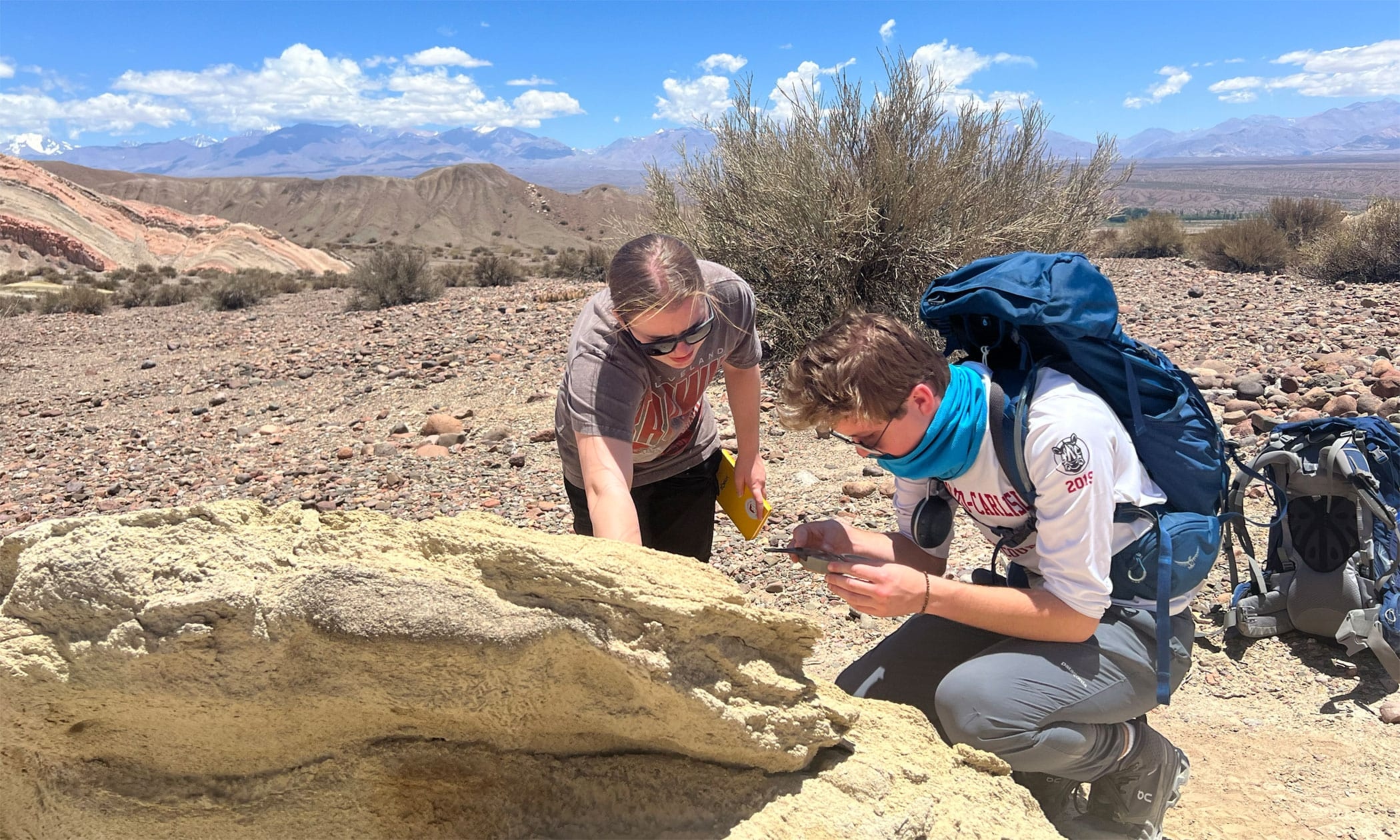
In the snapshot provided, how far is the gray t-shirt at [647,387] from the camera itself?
7.77ft

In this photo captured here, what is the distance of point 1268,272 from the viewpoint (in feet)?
41.2

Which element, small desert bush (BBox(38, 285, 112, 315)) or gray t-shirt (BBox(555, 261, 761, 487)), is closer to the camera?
gray t-shirt (BBox(555, 261, 761, 487))

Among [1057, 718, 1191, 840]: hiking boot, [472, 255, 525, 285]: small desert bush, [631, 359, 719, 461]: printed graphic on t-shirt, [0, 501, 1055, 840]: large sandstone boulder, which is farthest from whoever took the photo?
[472, 255, 525, 285]: small desert bush

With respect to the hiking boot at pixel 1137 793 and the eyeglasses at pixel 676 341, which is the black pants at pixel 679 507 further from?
the hiking boot at pixel 1137 793

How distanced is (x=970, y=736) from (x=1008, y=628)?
260 mm

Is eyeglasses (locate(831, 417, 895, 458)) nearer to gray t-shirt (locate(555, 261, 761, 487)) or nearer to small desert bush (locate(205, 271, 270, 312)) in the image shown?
gray t-shirt (locate(555, 261, 761, 487))

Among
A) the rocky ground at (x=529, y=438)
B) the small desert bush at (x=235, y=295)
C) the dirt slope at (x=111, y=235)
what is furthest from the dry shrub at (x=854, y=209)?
the dirt slope at (x=111, y=235)

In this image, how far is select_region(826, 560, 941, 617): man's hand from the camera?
75.5 inches

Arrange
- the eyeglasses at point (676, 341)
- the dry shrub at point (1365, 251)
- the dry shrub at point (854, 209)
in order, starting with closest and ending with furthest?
the eyeglasses at point (676, 341), the dry shrub at point (854, 209), the dry shrub at point (1365, 251)

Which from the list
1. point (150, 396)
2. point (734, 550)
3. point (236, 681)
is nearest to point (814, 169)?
point (734, 550)

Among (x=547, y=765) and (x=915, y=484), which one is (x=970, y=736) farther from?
(x=547, y=765)

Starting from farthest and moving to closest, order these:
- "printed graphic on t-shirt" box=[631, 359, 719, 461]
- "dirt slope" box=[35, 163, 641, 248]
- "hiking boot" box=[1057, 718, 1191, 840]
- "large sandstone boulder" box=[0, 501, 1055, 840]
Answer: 1. "dirt slope" box=[35, 163, 641, 248]
2. "printed graphic on t-shirt" box=[631, 359, 719, 461]
3. "hiking boot" box=[1057, 718, 1191, 840]
4. "large sandstone boulder" box=[0, 501, 1055, 840]

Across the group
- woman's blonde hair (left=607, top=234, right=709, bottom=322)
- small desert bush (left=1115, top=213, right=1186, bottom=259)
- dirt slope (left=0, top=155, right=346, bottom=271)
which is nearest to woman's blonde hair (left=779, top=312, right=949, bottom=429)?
woman's blonde hair (left=607, top=234, right=709, bottom=322)

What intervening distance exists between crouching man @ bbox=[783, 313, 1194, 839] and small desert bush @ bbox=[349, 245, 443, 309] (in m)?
12.2
